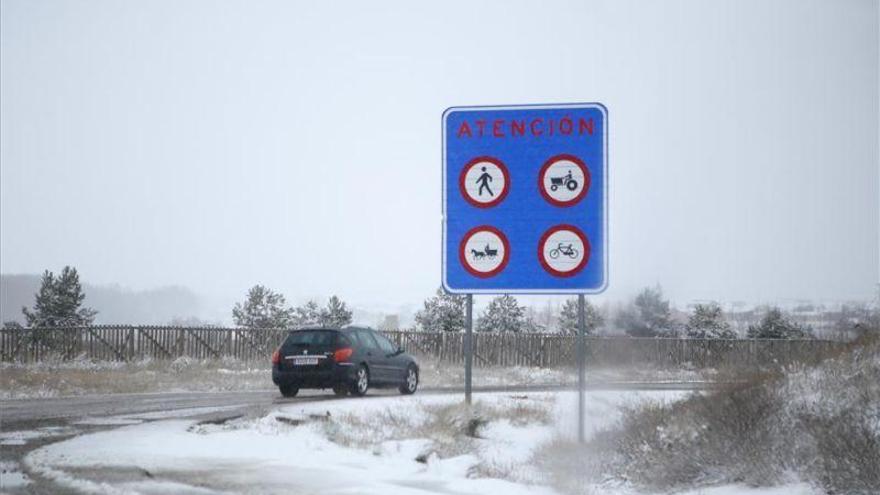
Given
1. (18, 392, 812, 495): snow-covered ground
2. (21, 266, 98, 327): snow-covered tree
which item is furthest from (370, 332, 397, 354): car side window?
(21, 266, 98, 327): snow-covered tree

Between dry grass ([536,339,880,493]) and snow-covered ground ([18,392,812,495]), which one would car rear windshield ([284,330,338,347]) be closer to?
snow-covered ground ([18,392,812,495])

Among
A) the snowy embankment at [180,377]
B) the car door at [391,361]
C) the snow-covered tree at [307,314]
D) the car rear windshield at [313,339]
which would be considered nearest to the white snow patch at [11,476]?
the snowy embankment at [180,377]

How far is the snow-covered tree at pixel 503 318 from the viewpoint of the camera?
54000mm

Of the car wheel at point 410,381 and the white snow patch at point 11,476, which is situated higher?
the white snow patch at point 11,476

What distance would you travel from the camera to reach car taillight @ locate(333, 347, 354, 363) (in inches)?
750

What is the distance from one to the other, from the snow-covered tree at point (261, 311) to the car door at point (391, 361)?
3505 cm

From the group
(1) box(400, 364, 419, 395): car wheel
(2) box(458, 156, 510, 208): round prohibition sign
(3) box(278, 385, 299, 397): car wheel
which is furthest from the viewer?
(1) box(400, 364, 419, 395): car wheel

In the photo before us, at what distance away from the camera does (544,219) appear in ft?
32.1

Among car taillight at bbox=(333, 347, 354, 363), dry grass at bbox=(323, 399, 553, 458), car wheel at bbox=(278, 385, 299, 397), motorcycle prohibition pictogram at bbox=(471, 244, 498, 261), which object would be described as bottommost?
car wheel at bbox=(278, 385, 299, 397)

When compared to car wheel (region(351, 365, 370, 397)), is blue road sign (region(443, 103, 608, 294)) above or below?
above

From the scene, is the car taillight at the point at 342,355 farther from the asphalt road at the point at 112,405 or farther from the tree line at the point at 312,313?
the tree line at the point at 312,313

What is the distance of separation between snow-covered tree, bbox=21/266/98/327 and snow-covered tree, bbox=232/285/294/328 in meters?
7.82

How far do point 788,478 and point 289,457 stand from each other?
4.31 metres

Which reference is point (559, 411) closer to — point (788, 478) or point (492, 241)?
point (492, 241)
